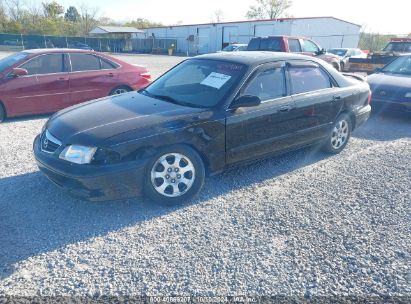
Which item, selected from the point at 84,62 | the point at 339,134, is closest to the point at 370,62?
the point at 339,134

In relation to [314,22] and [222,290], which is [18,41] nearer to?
[314,22]

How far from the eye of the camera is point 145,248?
2.78m

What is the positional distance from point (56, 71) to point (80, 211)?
4.68m

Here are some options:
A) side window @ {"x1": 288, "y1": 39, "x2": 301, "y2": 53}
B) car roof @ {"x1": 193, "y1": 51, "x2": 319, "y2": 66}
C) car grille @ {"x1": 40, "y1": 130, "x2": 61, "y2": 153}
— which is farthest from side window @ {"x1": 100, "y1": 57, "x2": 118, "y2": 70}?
side window @ {"x1": 288, "y1": 39, "x2": 301, "y2": 53}

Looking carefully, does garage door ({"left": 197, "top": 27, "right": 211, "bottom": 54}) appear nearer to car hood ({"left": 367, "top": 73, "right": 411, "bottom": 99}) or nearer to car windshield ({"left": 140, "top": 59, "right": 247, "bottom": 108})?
car hood ({"left": 367, "top": 73, "right": 411, "bottom": 99})

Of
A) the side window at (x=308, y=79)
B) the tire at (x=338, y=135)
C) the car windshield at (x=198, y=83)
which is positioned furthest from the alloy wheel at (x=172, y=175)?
the tire at (x=338, y=135)

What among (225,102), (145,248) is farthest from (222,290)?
(225,102)

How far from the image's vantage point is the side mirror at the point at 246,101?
355cm

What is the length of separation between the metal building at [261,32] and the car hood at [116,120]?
3157 cm

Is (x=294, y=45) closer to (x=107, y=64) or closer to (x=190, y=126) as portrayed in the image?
(x=107, y=64)

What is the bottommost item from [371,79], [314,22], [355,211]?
[355,211]

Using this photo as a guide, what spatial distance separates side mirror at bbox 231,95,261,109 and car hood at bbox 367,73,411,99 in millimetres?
5185

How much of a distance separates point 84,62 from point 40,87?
115cm

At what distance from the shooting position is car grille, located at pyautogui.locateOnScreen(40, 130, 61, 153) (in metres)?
3.23
